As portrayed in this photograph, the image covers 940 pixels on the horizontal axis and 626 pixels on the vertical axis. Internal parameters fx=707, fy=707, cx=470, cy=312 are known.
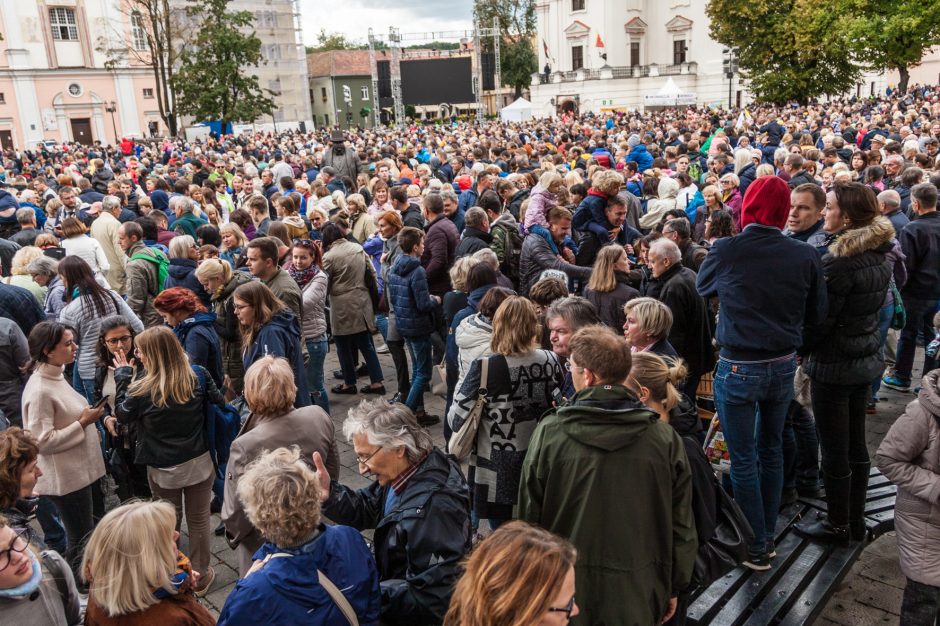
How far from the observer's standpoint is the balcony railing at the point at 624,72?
5334 cm

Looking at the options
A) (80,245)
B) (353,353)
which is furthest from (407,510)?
(80,245)

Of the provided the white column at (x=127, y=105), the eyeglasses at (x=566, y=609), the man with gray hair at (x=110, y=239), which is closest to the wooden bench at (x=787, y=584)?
the eyeglasses at (x=566, y=609)

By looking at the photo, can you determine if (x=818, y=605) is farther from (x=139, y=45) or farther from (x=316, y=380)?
(x=139, y=45)

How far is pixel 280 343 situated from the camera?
464 cm

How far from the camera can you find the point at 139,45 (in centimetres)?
4741

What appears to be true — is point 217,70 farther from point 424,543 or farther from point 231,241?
point 424,543

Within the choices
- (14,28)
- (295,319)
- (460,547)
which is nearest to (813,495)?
(460,547)

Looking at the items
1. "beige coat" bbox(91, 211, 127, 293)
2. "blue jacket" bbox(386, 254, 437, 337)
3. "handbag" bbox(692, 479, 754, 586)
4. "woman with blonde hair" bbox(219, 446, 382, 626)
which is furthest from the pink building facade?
"handbag" bbox(692, 479, 754, 586)

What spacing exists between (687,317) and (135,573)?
3.49 metres

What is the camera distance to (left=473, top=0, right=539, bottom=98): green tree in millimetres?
68000

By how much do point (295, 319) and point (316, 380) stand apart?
128 centimetres

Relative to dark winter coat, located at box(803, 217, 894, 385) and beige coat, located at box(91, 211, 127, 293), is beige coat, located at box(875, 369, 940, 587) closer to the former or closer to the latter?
dark winter coat, located at box(803, 217, 894, 385)

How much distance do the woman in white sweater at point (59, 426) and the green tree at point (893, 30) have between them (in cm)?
3127

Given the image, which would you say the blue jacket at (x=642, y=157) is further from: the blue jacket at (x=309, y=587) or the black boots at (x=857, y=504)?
the blue jacket at (x=309, y=587)
